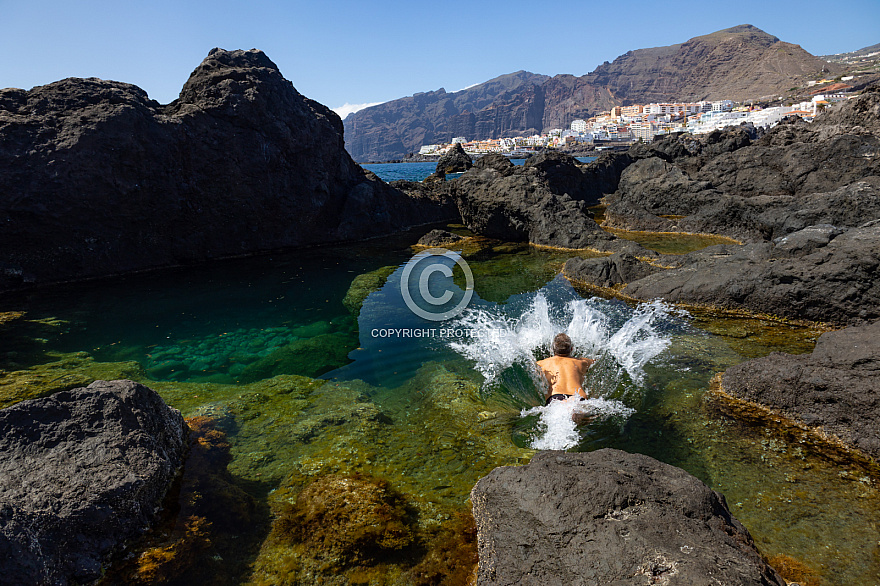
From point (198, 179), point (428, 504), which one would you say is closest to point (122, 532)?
point (428, 504)

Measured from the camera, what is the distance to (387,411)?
19.9 feet

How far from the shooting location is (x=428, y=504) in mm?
4105

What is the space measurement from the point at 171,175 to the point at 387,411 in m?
12.8

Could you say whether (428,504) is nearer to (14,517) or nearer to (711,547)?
(711,547)

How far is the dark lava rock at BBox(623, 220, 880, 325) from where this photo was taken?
7.47 metres

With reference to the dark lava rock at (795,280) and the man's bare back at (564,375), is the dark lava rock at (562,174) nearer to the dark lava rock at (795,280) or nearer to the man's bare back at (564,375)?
the dark lava rock at (795,280)

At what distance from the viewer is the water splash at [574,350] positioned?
18.9 ft

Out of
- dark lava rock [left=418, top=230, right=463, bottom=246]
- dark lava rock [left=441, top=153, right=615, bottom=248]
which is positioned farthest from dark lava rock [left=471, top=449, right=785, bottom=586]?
dark lava rock [left=418, top=230, right=463, bottom=246]

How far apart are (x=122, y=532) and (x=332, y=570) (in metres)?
1.73

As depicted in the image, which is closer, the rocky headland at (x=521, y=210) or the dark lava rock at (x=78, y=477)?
the dark lava rock at (x=78, y=477)

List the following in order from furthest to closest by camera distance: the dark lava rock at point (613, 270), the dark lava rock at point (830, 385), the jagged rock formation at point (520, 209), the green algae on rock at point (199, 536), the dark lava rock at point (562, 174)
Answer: the dark lava rock at point (562, 174), the jagged rock formation at point (520, 209), the dark lava rock at point (613, 270), the dark lava rock at point (830, 385), the green algae on rock at point (199, 536)

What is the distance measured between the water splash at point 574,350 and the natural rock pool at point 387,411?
0.14 ft

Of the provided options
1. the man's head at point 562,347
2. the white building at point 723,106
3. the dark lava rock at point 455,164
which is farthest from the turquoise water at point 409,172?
the white building at point 723,106

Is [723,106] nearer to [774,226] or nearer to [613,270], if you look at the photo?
[774,226]
